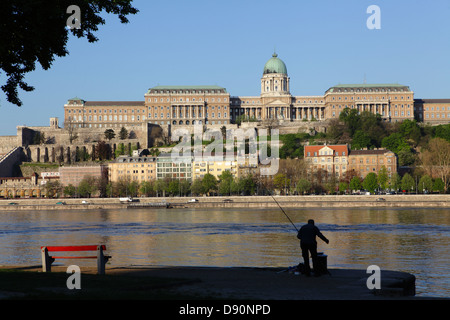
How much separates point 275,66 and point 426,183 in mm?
73863

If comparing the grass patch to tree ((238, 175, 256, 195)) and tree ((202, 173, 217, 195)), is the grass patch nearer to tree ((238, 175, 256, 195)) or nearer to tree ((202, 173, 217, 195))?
tree ((238, 175, 256, 195))

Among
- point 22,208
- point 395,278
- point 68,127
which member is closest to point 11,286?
point 395,278

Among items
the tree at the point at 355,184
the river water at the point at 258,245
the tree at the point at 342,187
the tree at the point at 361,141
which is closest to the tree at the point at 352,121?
the tree at the point at 361,141

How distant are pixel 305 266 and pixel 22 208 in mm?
80088

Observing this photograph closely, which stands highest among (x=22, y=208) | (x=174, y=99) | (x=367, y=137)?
(x=174, y=99)

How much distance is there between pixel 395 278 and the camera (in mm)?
12930

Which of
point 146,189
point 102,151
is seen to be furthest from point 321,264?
point 102,151

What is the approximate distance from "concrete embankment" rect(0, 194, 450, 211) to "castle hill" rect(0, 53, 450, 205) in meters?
2.90

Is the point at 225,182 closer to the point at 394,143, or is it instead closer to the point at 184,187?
the point at 184,187

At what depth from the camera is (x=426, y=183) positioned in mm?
87062

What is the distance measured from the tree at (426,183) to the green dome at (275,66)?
69949mm

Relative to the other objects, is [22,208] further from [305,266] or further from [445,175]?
[305,266]

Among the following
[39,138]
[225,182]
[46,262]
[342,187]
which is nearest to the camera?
[46,262]

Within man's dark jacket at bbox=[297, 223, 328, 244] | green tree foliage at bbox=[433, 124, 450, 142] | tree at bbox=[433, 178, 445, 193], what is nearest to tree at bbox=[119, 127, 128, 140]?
green tree foliage at bbox=[433, 124, 450, 142]
